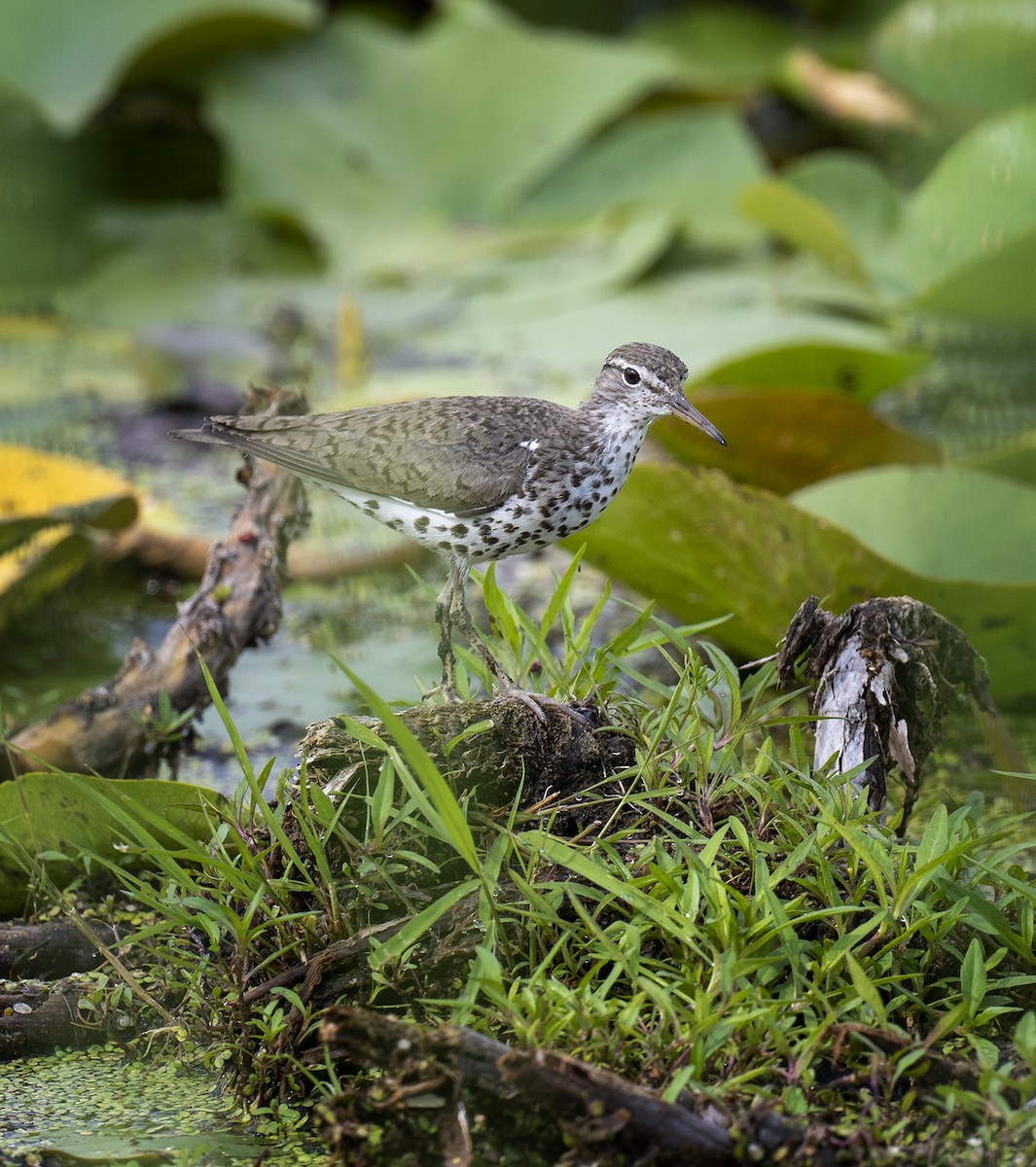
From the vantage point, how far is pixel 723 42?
29.0 ft

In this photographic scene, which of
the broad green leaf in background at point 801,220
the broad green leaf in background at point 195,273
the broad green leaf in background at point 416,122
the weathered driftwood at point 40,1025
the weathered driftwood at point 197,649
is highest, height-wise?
the broad green leaf in background at point 416,122

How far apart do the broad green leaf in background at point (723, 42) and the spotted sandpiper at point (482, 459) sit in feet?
18.1

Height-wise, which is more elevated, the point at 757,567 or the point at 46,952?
the point at 757,567

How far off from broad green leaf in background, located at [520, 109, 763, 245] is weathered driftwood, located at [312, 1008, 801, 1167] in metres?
5.67

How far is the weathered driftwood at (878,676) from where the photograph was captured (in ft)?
10.3

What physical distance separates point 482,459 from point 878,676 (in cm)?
96

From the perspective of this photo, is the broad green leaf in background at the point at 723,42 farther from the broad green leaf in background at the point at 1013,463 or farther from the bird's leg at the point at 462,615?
the bird's leg at the point at 462,615

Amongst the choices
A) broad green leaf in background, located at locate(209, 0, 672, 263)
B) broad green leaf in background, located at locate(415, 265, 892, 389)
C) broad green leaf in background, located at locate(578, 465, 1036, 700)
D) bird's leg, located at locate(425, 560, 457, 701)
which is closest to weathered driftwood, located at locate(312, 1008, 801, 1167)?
bird's leg, located at locate(425, 560, 457, 701)

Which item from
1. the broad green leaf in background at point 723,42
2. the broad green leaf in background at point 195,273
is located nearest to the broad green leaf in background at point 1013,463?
the broad green leaf in background at point 195,273

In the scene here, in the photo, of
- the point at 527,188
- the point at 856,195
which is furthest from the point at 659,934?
the point at 527,188

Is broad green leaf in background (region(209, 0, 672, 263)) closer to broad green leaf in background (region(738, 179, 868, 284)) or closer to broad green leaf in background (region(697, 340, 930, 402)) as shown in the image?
broad green leaf in background (region(738, 179, 868, 284))

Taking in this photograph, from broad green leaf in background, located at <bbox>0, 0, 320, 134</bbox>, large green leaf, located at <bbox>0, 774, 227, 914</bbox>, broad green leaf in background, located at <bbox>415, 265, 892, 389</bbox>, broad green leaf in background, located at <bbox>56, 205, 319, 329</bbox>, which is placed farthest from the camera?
broad green leaf in background, located at <bbox>56, 205, 319, 329</bbox>

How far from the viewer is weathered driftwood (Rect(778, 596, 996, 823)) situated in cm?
313

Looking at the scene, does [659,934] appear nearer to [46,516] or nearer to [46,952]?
[46,952]
